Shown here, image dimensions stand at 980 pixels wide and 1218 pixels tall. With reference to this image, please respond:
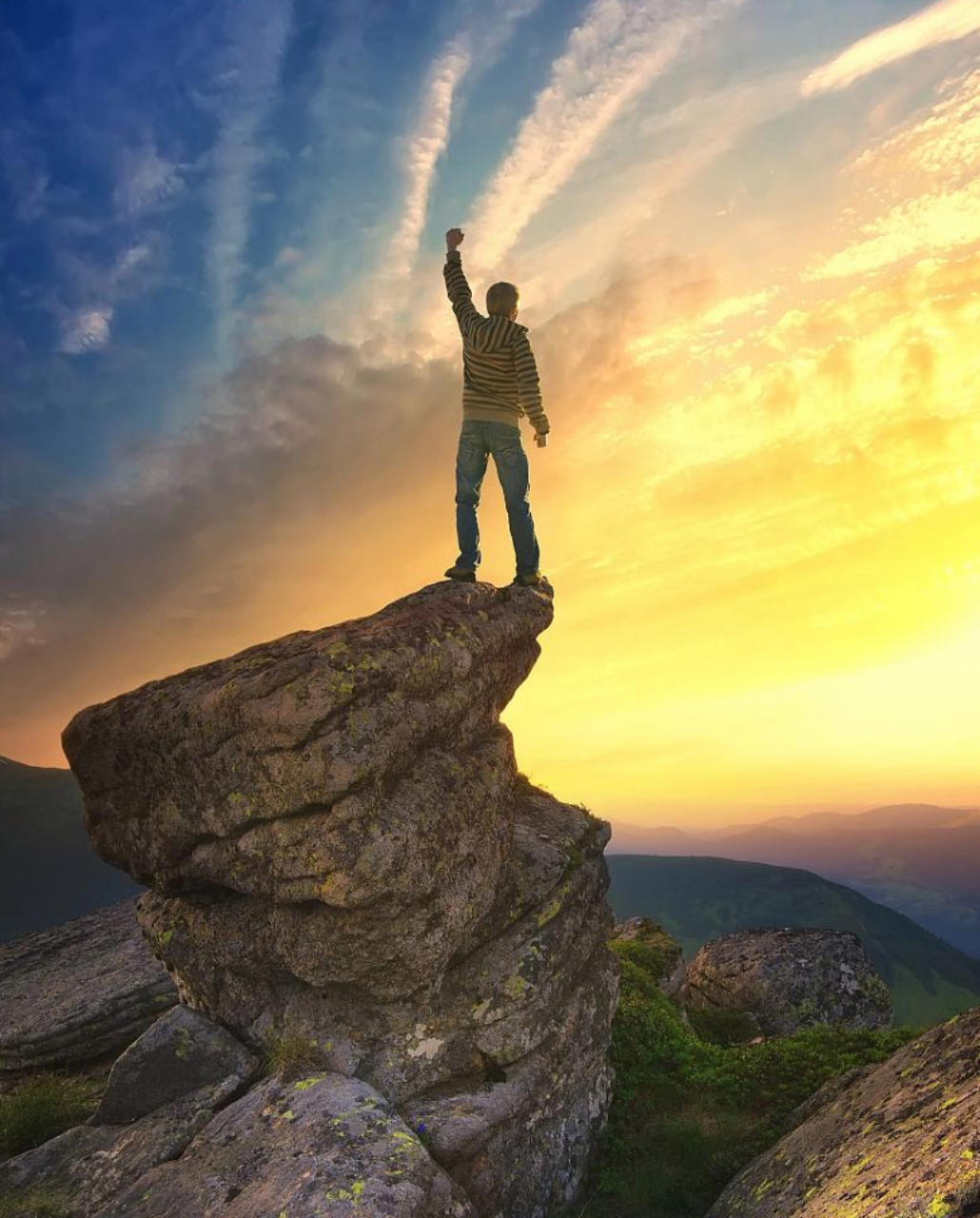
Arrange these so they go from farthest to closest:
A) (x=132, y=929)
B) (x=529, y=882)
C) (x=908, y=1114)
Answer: (x=132, y=929)
(x=529, y=882)
(x=908, y=1114)

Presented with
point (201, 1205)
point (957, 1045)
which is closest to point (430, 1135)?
point (201, 1205)

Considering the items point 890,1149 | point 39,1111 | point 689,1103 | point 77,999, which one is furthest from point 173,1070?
point 890,1149

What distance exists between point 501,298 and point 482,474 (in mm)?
4314

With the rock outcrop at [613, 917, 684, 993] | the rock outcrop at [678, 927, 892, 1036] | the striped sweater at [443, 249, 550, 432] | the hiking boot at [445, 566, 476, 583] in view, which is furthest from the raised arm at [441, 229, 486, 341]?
the rock outcrop at [678, 927, 892, 1036]

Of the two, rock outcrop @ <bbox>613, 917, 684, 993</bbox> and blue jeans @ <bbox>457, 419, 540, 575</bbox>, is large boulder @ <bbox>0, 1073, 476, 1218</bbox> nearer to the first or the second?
blue jeans @ <bbox>457, 419, 540, 575</bbox>

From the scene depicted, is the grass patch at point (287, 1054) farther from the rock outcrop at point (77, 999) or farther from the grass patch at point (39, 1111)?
the rock outcrop at point (77, 999)

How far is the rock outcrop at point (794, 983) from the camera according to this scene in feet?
83.1

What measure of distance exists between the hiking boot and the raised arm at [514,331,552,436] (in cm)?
383

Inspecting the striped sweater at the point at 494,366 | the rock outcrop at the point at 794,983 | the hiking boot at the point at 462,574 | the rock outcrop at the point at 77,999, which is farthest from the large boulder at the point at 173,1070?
the rock outcrop at the point at 794,983

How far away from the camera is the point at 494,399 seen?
17.3 meters

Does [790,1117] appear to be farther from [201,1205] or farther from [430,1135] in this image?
[201,1205]

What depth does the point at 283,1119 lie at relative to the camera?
10984 millimetres

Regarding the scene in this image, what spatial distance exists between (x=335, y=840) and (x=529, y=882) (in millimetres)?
5324

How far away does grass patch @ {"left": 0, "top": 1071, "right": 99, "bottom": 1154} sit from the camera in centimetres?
1333
